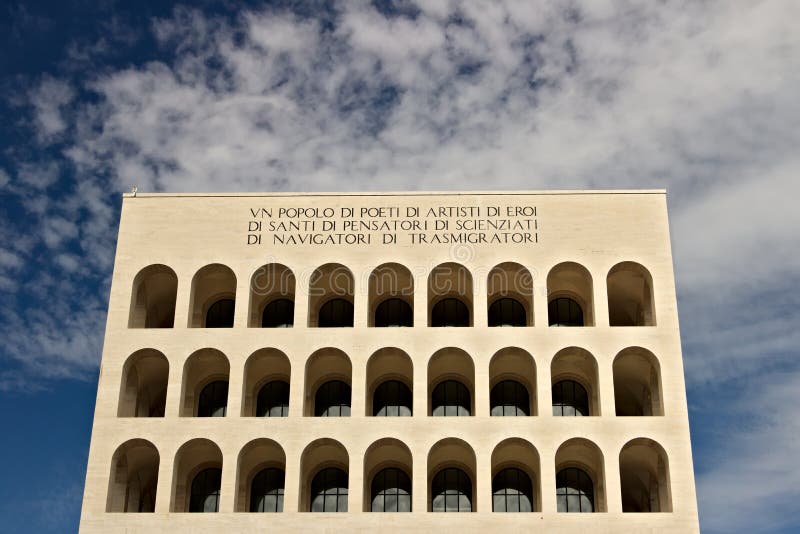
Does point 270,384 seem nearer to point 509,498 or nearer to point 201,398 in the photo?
point 201,398

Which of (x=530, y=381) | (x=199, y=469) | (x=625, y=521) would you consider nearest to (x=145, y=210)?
(x=199, y=469)

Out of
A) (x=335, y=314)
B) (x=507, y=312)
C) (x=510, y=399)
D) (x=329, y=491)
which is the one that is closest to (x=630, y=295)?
(x=507, y=312)

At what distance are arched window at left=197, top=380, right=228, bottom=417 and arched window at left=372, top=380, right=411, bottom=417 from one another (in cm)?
696

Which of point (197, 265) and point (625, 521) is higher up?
point (197, 265)

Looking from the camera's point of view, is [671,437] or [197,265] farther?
[197,265]

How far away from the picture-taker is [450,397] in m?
50.0

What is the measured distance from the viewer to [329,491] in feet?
159

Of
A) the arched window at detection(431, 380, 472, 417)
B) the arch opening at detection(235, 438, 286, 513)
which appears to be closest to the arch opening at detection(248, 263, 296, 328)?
the arch opening at detection(235, 438, 286, 513)

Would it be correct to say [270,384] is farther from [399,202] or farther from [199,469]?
[399,202]

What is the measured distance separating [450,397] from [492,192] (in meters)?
9.64

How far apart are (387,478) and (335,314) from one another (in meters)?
8.17

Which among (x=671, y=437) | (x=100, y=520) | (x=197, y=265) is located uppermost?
(x=197, y=265)

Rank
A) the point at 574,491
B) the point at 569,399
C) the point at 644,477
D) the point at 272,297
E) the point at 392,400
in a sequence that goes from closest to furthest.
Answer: the point at 574,491
the point at 644,477
the point at 569,399
the point at 392,400
the point at 272,297

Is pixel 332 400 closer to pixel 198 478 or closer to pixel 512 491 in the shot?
pixel 198 478
